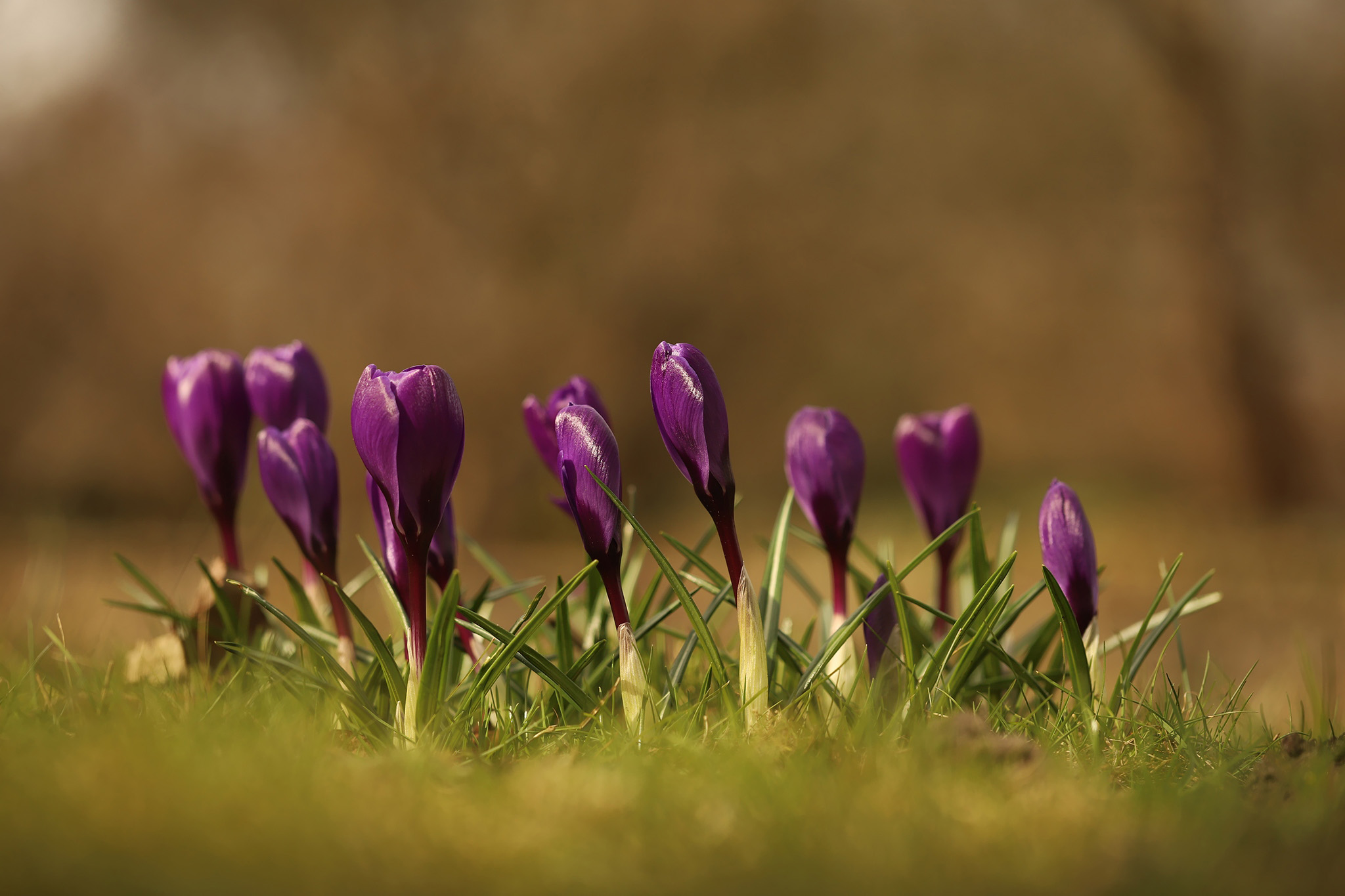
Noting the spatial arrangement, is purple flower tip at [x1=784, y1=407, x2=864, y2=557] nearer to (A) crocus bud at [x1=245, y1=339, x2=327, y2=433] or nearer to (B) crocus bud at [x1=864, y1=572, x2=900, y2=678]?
(B) crocus bud at [x1=864, y1=572, x2=900, y2=678]

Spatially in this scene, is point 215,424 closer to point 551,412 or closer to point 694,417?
point 551,412

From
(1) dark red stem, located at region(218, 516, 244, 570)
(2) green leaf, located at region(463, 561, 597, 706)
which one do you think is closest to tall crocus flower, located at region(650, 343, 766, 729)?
(2) green leaf, located at region(463, 561, 597, 706)

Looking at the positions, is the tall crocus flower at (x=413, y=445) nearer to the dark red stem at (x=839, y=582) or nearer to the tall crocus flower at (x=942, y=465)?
the dark red stem at (x=839, y=582)

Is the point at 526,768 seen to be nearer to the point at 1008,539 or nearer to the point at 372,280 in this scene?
the point at 1008,539

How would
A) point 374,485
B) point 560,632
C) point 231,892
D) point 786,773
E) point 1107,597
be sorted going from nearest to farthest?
point 231,892
point 786,773
point 374,485
point 560,632
point 1107,597

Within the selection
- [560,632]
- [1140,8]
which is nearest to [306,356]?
[560,632]

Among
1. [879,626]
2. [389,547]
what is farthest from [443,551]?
[879,626]
